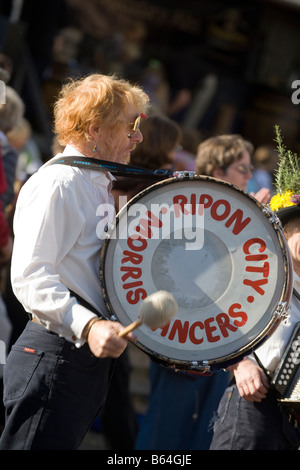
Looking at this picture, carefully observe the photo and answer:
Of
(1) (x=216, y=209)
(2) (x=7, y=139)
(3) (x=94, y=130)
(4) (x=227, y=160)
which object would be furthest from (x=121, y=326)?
(2) (x=7, y=139)

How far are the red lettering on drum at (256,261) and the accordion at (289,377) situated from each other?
45 cm

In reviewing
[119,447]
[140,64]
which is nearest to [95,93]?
[119,447]

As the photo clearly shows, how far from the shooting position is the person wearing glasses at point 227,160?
4.23 m

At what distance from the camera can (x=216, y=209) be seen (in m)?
2.67

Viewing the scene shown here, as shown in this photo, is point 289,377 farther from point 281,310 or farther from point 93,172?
point 93,172

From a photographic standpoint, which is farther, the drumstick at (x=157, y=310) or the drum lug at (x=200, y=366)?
the drum lug at (x=200, y=366)

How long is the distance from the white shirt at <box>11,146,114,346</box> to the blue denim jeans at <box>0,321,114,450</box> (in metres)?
0.12

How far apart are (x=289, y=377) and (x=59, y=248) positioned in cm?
105

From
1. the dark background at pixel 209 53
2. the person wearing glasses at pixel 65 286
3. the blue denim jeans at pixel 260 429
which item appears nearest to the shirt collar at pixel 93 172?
the person wearing glasses at pixel 65 286

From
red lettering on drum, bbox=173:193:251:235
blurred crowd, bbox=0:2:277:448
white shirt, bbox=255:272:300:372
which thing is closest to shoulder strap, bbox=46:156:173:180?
red lettering on drum, bbox=173:193:251:235

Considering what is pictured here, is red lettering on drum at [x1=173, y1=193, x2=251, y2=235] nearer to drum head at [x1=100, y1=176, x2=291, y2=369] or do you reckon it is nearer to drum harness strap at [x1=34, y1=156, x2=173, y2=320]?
drum head at [x1=100, y1=176, x2=291, y2=369]

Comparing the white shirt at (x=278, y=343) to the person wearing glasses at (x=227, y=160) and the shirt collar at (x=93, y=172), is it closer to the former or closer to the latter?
the shirt collar at (x=93, y=172)

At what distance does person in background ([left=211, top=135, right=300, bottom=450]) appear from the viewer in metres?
3.06

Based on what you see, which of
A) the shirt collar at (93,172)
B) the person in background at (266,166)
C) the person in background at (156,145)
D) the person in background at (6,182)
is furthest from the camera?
the person in background at (266,166)
